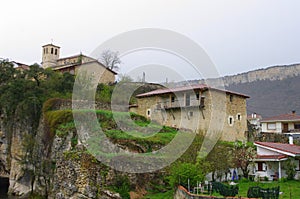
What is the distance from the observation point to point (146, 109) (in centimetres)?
3975

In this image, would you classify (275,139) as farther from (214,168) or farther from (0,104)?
(0,104)

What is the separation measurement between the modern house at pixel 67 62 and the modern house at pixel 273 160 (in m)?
30.3

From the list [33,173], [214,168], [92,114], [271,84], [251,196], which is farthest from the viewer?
[271,84]

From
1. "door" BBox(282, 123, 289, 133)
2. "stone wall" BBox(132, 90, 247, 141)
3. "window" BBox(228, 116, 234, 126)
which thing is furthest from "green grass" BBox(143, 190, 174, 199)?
"door" BBox(282, 123, 289, 133)

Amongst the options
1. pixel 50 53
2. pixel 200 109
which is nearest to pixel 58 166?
pixel 200 109

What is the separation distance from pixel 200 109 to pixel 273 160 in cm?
1108

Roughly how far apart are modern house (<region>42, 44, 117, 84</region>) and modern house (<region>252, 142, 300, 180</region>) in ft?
99.4

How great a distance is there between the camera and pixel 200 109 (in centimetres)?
3544

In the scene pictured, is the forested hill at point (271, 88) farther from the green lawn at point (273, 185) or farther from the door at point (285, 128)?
the green lawn at point (273, 185)

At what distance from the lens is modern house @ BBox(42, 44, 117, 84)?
54.0m

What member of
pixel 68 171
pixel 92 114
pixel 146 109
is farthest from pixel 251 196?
pixel 146 109

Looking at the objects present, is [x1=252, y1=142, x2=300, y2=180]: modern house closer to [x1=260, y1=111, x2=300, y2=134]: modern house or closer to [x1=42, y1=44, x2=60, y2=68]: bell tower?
[x1=260, y1=111, x2=300, y2=134]: modern house

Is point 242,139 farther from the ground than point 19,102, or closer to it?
closer to it

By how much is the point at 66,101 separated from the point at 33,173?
702 cm
